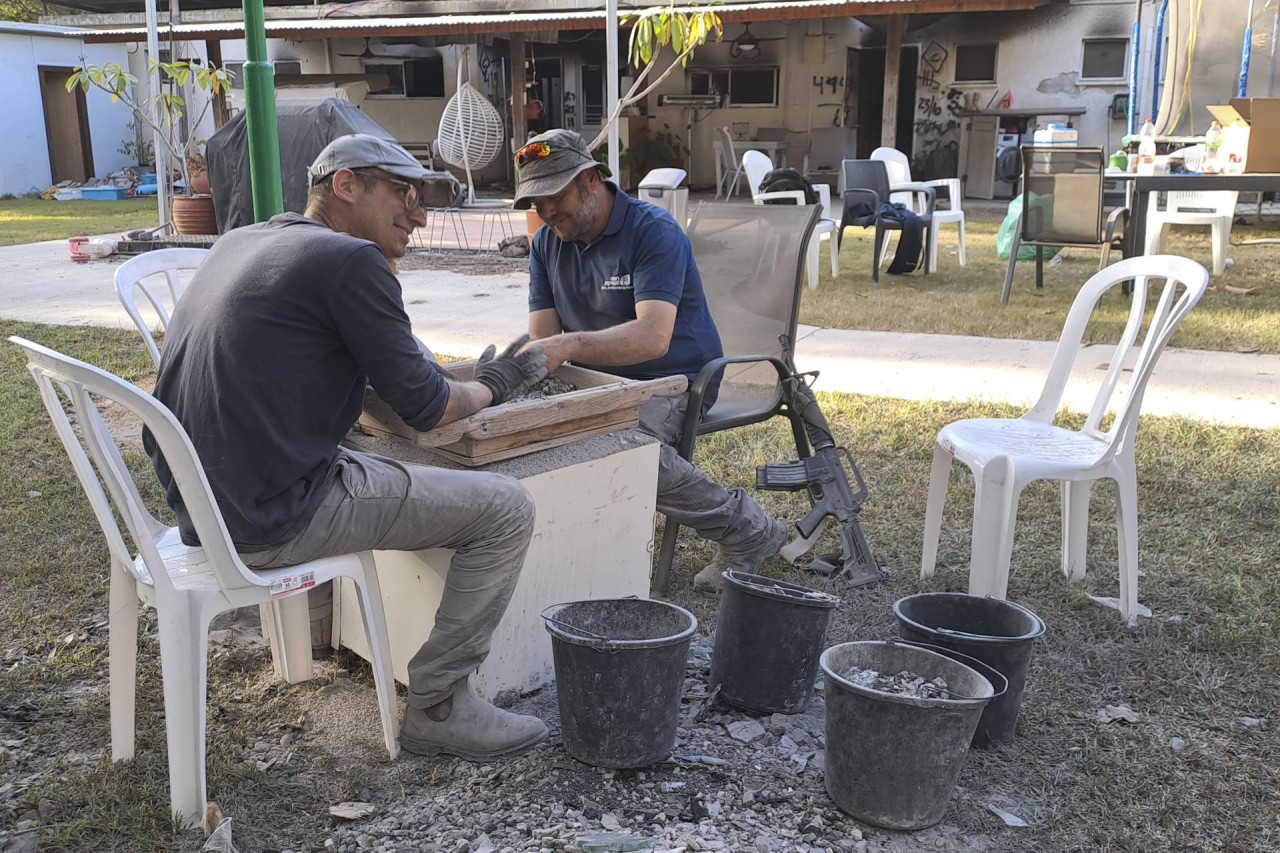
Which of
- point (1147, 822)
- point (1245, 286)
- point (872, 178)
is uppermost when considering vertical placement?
point (872, 178)

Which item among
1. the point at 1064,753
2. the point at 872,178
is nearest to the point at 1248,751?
the point at 1064,753

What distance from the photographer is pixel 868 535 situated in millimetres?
3799

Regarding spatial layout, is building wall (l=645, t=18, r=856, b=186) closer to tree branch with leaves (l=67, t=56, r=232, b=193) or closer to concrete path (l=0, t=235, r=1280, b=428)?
tree branch with leaves (l=67, t=56, r=232, b=193)

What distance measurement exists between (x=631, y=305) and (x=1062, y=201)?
545 centimetres

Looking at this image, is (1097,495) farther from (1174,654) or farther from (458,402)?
(458,402)

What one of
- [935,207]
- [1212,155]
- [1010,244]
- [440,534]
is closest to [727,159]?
[935,207]

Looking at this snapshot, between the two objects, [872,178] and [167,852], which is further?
[872,178]

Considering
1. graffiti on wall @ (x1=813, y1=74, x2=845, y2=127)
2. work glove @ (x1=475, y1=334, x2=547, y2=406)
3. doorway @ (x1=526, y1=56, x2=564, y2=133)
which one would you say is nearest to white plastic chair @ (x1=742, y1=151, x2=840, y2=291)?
work glove @ (x1=475, y1=334, x2=547, y2=406)

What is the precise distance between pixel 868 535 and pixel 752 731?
54.8 inches

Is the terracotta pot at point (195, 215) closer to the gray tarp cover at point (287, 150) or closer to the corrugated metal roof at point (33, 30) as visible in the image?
the gray tarp cover at point (287, 150)

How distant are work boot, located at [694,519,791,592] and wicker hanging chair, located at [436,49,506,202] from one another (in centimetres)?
962

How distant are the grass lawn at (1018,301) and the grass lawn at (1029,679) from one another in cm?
230

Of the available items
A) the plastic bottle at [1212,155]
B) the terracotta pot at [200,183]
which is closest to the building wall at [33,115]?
the terracotta pot at [200,183]

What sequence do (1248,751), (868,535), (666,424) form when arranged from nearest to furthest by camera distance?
(1248,751), (666,424), (868,535)
